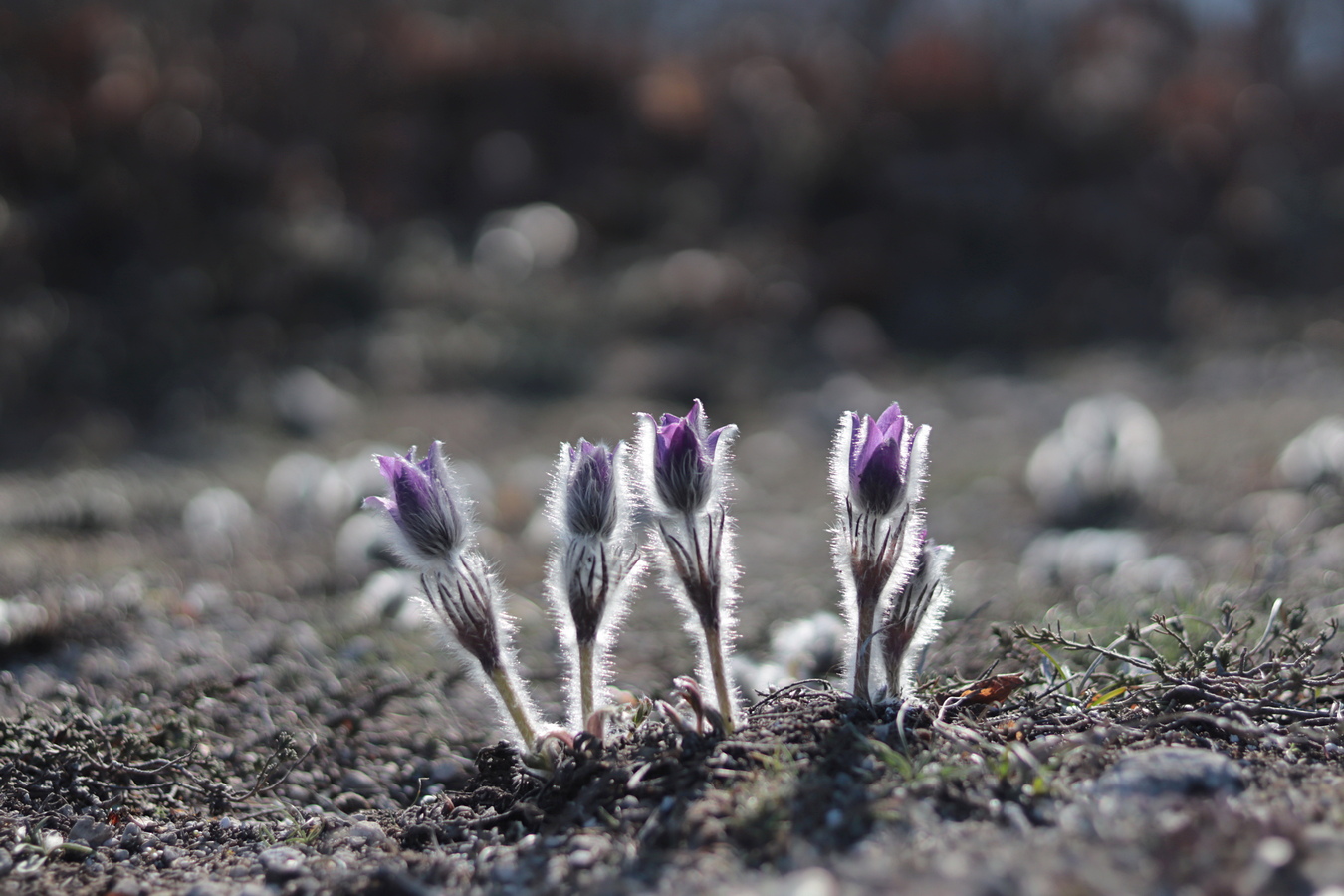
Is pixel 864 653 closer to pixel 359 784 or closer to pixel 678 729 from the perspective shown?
pixel 678 729

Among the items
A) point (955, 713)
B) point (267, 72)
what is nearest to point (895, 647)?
point (955, 713)

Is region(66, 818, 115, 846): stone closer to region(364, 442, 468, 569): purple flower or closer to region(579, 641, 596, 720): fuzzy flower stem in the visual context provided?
region(364, 442, 468, 569): purple flower

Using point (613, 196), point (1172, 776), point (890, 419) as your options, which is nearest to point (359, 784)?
point (890, 419)

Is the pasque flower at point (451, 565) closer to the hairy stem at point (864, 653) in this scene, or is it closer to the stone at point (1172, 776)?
the hairy stem at point (864, 653)

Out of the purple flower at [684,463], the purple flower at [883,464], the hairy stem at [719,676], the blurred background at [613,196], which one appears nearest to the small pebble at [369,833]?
the hairy stem at [719,676]

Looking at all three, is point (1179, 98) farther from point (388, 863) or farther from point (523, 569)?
point (388, 863)
